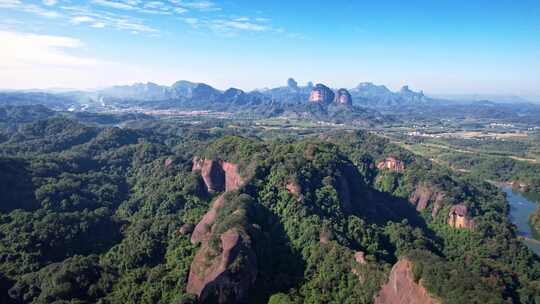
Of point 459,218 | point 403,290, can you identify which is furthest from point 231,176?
point 459,218

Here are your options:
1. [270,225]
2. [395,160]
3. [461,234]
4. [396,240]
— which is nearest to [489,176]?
[395,160]

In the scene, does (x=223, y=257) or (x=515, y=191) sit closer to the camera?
(x=223, y=257)

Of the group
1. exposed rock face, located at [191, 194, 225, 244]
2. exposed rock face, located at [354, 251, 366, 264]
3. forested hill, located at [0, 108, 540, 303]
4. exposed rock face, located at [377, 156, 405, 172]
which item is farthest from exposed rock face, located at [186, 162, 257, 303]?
exposed rock face, located at [377, 156, 405, 172]

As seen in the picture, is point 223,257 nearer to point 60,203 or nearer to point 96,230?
point 96,230

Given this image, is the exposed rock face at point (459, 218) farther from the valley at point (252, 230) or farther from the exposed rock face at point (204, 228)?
the exposed rock face at point (204, 228)

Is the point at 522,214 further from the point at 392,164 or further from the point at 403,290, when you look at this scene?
the point at 403,290
